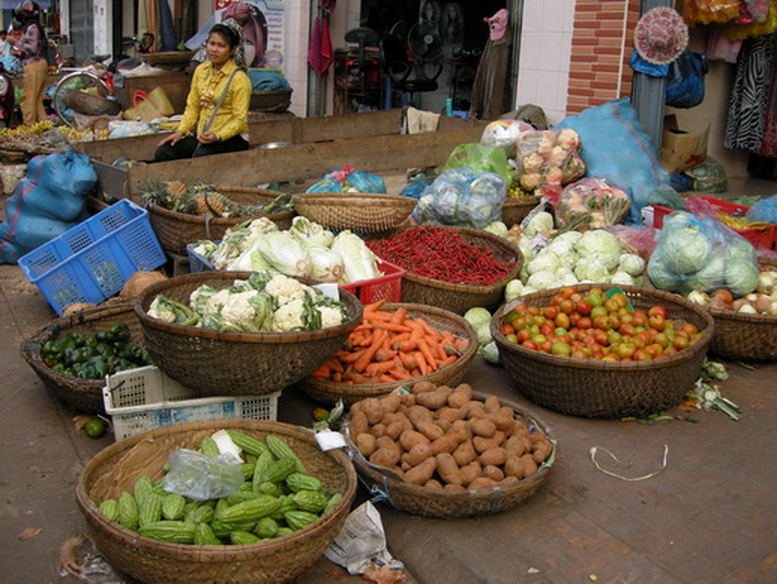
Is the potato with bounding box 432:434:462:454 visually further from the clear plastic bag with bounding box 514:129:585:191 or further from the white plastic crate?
the clear plastic bag with bounding box 514:129:585:191

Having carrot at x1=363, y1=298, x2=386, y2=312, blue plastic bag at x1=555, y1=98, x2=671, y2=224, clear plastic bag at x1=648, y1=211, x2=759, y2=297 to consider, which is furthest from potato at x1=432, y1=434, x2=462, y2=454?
blue plastic bag at x1=555, y1=98, x2=671, y2=224

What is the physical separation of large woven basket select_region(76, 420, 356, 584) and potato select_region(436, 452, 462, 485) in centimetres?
40

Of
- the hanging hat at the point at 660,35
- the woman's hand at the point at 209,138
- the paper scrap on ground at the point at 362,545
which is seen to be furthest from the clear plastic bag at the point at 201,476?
the hanging hat at the point at 660,35

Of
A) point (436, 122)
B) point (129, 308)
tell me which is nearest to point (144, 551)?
point (129, 308)

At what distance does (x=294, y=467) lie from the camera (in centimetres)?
332

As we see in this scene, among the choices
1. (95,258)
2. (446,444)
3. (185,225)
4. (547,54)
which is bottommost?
(446,444)

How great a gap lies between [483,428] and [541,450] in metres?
0.27

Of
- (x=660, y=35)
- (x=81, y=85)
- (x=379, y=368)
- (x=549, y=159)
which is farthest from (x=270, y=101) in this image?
(x=379, y=368)

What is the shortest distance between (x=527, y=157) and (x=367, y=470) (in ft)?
14.3

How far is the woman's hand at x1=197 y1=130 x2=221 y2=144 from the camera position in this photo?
693cm

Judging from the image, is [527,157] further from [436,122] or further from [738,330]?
[738,330]

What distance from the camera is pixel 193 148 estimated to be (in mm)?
7270

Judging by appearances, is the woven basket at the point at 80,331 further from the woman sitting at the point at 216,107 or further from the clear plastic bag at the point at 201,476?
the woman sitting at the point at 216,107

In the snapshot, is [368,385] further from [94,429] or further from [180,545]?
[180,545]
